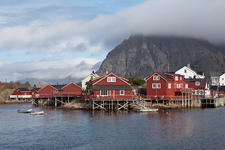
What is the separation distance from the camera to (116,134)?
4634 cm

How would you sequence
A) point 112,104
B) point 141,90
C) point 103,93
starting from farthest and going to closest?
1. point 141,90
2. point 103,93
3. point 112,104

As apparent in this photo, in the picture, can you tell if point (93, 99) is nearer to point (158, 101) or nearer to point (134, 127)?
point (158, 101)

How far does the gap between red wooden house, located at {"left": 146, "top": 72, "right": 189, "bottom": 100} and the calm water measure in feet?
71.4

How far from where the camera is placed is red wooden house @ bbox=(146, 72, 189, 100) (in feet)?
274

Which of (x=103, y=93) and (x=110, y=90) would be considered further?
(x=103, y=93)

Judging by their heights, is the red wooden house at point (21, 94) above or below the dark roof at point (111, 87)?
below

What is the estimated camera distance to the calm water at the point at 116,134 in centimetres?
3959

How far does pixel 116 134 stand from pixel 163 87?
39.8m

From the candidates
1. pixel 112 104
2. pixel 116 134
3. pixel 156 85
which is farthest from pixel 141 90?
pixel 116 134

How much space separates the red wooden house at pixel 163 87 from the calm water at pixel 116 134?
21748 mm

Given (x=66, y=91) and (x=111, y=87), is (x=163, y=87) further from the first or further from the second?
(x=66, y=91)

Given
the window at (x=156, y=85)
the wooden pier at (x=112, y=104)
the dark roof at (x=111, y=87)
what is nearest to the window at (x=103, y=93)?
the dark roof at (x=111, y=87)

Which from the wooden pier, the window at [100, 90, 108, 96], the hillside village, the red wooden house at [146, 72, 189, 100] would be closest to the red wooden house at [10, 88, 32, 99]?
the hillside village

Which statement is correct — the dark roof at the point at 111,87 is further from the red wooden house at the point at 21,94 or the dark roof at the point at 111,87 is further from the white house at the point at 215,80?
the white house at the point at 215,80
